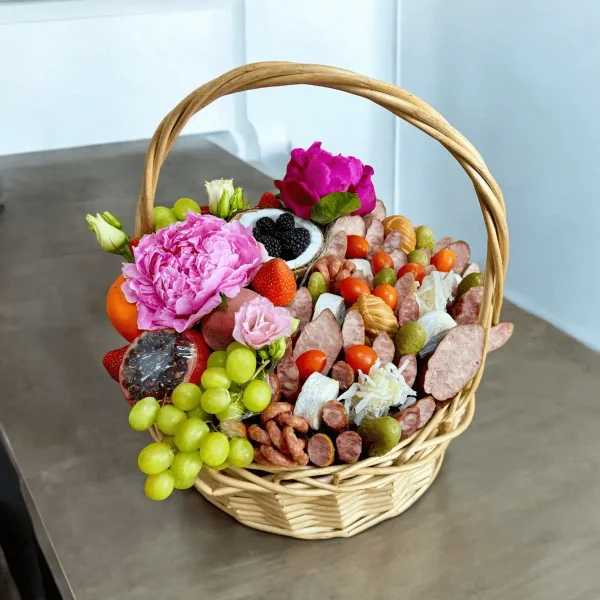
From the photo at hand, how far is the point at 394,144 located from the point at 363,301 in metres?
1.90

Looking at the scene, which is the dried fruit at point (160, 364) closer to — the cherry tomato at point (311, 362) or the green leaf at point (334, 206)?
the cherry tomato at point (311, 362)

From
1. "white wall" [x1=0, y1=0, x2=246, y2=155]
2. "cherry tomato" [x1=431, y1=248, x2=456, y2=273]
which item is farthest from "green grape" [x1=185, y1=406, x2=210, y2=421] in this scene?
→ "white wall" [x1=0, y1=0, x2=246, y2=155]

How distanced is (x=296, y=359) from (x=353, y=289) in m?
0.10

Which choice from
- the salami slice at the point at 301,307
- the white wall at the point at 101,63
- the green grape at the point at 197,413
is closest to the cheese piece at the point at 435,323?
the salami slice at the point at 301,307

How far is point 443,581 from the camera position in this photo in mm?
594

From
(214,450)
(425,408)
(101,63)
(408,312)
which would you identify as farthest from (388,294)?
(101,63)

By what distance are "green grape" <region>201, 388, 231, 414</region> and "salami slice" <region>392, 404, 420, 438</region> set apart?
14cm

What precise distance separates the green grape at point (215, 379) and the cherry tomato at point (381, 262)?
0.77 feet

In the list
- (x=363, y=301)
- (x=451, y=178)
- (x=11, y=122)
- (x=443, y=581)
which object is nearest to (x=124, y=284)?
(x=363, y=301)

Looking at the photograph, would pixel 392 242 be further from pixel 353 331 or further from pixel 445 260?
pixel 353 331

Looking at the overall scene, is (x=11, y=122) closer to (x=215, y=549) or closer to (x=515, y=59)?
(x=515, y=59)

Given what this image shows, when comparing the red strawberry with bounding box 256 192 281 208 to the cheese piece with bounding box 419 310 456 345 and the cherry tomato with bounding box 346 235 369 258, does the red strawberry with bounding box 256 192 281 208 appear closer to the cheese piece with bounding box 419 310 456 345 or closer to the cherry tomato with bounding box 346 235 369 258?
the cherry tomato with bounding box 346 235 369 258

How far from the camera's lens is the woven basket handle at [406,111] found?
61 centimetres

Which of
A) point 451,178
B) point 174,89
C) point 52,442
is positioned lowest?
point 451,178
